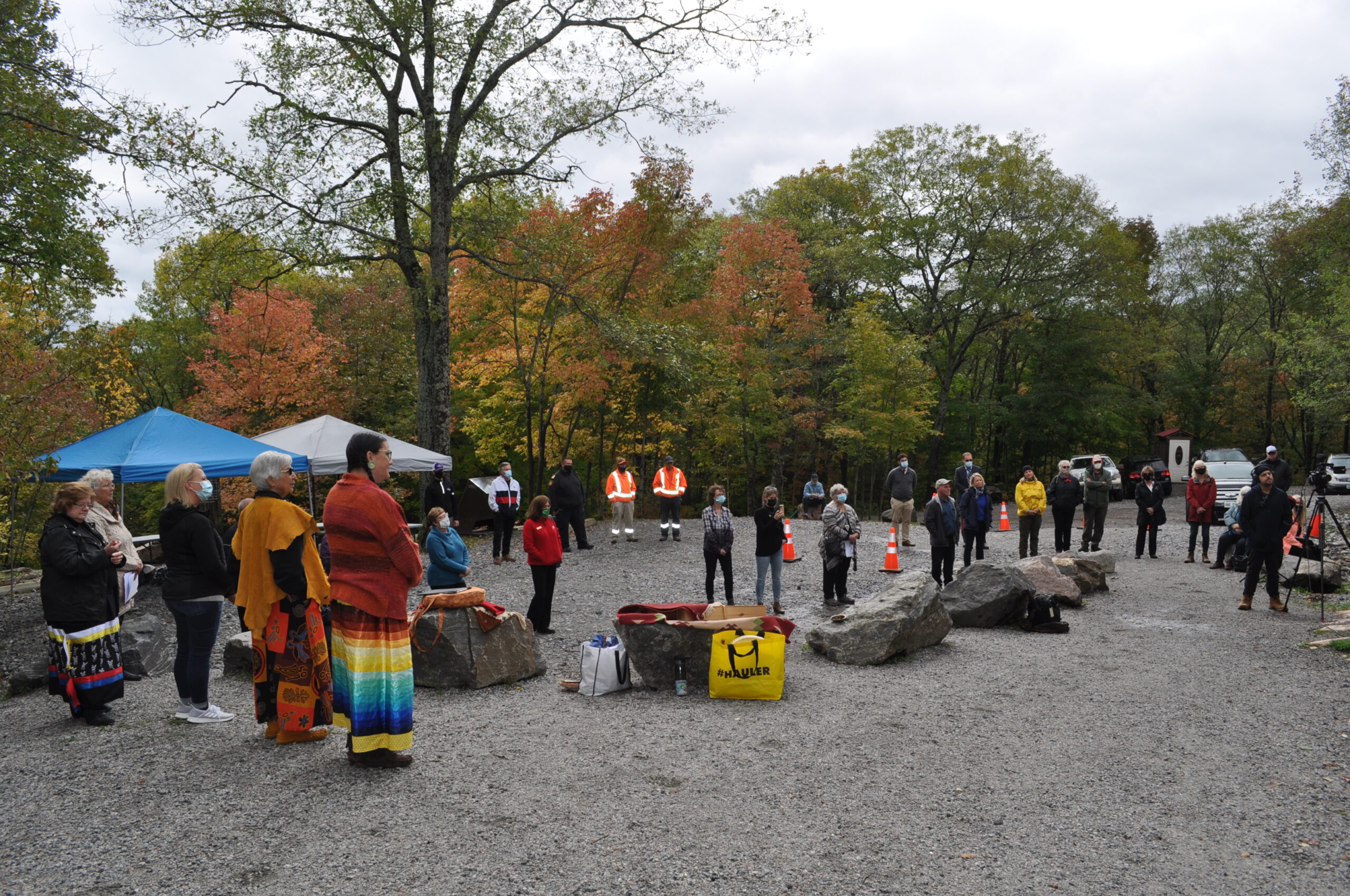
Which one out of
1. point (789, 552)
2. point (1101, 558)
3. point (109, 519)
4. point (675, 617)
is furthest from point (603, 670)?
point (1101, 558)

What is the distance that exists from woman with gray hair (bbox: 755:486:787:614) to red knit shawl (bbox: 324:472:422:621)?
5702mm

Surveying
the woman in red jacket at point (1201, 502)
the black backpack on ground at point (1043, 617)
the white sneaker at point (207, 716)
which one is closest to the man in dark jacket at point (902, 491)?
the woman in red jacket at point (1201, 502)

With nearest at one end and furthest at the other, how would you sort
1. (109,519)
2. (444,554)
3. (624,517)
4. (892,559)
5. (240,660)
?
(240,660) → (109,519) → (444,554) → (892,559) → (624,517)

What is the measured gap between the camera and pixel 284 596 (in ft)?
15.6

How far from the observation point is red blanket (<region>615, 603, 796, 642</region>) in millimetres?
6715

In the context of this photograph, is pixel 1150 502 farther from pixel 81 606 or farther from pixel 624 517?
pixel 81 606

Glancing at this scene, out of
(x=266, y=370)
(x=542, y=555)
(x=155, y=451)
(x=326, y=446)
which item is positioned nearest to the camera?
(x=542, y=555)

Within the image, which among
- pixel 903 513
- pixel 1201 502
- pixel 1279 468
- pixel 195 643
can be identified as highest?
pixel 1279 468

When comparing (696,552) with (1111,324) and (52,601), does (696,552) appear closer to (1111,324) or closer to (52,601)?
(52,601)

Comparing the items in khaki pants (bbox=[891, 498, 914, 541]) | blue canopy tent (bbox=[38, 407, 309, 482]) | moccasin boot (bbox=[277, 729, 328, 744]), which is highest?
blue canopy tent (bbox=[38, 407, 309, 482])

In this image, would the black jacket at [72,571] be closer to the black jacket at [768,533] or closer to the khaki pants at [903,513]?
the black jacket at [768,533]

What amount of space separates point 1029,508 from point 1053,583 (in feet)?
12.1

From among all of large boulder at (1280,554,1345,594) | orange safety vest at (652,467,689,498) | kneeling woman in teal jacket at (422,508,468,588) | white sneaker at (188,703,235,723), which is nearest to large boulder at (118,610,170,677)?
white sneaker at (188,703,235,723)

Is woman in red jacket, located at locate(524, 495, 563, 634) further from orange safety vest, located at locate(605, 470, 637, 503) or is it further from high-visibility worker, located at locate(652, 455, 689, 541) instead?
orange safety vest, located at locate(605, 470, 637, 503)
